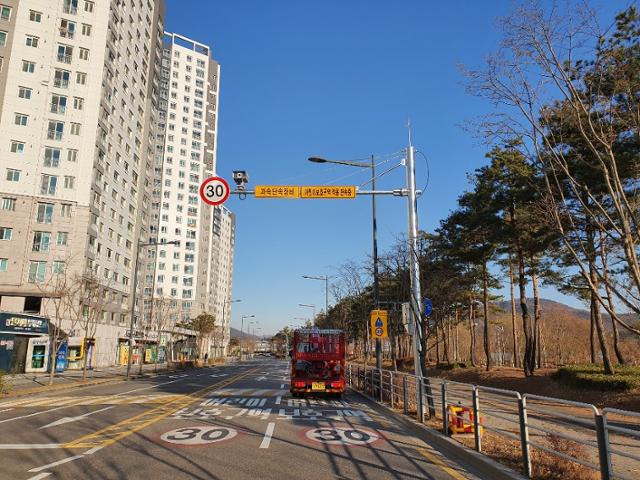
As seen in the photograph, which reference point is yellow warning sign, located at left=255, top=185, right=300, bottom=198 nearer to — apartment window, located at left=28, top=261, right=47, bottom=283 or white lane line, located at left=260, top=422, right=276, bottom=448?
white lane line, located at left=260, top=422, right=276, bottom=448

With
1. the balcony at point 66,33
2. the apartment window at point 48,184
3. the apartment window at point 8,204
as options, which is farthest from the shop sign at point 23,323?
the balcony at point 66,33

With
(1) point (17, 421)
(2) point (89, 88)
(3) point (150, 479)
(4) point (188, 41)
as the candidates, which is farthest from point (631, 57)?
(4) point (188, 41)

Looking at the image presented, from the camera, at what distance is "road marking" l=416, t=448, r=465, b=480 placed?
7.24m

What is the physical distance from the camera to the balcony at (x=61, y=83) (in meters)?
48.4

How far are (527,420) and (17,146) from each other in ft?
167

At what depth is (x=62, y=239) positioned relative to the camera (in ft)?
149

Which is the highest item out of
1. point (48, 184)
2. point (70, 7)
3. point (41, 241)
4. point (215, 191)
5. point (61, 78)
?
point (70, 7)

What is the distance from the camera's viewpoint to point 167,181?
347 ft

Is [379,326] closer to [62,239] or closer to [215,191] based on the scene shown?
[215,191]

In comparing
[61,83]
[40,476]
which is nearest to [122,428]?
[40,476]

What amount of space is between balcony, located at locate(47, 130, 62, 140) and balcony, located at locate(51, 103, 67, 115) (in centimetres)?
211

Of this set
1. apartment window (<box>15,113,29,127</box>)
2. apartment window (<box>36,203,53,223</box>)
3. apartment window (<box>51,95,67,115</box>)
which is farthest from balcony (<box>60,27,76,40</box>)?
apartment window (<box>36,203,53,223</box>)

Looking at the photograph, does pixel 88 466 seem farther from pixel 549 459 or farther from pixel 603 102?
pixel 603 102

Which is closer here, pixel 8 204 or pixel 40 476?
pixel 40 476
